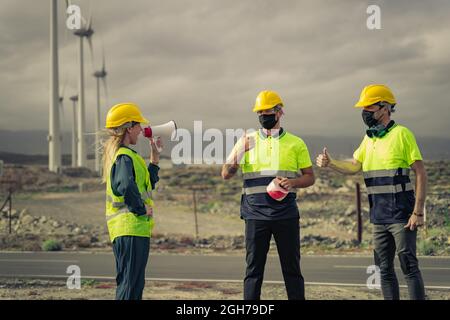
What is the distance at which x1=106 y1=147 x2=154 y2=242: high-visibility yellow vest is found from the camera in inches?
217

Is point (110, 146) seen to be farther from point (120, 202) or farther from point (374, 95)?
point (374, 95)

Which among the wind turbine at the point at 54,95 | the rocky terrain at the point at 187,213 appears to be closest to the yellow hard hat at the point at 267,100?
the rocky terrain at the point at 187,213

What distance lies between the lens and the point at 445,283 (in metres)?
10.9

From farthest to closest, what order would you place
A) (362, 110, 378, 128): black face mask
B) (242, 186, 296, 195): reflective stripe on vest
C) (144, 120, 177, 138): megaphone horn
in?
(362, 110, 378, 128): black face mask → (242, 186, 296, 195): reflective stripe on vest → (144, 120, 177, 138): megaphone horn

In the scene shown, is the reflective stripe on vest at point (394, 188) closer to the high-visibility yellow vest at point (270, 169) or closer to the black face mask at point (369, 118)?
the black face mask at point (369, 118)

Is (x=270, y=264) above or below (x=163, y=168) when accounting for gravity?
below

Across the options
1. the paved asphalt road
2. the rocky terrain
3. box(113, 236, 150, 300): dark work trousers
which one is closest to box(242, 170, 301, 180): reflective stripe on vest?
box(113, 236, 150, 300): dark work trousers

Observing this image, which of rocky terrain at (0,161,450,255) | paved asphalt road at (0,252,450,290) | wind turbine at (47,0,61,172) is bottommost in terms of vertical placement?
paved asphalt road at (0,252,450,290)

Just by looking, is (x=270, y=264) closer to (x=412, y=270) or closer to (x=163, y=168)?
(x=412, y=270)

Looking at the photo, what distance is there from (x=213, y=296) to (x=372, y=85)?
4.70m

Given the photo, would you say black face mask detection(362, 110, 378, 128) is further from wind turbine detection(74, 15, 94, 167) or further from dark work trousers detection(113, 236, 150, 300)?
wind turbine detection(74, 15, 94, 167)

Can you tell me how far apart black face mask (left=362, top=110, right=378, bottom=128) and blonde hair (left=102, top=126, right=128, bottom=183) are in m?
2.51

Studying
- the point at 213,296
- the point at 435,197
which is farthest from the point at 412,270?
the point at 435,197

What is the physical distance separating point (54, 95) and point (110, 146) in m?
49.2
